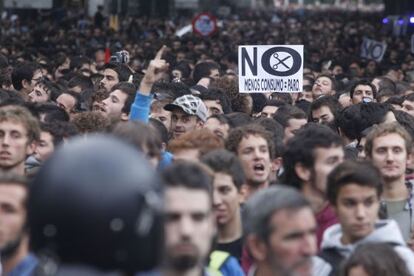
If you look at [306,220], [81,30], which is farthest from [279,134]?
[81,30]

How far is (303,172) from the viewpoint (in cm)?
705

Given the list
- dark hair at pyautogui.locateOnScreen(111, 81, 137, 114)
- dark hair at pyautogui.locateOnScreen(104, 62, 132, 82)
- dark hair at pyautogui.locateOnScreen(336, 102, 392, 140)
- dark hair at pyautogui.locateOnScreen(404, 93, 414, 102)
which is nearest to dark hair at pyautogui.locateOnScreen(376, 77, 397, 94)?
dark hair at pyautogui.locateOnScreen(404, 93, 414, 102)

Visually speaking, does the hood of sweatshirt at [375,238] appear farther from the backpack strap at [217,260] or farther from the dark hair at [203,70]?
the dark hair at [203,70]

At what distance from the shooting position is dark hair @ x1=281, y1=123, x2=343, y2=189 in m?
7.08

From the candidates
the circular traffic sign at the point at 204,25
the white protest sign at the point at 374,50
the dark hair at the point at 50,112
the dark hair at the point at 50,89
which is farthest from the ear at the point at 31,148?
the circular traffic sign at the point at 204,25

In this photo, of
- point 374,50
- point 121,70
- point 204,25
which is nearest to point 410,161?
point 121,70

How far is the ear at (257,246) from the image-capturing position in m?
5.10

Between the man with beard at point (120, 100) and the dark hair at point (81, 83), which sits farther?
the dark hair at point (81, 83)

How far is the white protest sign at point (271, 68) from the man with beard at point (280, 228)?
31.0ft

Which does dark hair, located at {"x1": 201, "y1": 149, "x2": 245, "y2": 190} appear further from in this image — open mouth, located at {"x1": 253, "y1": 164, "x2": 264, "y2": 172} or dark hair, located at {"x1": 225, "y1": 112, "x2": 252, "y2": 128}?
dark hair, located at {"x1": 225, "y1": 112, "x2": 252, "y2": 128}

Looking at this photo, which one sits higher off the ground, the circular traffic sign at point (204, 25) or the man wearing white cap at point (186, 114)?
the circular traffic sign at point (204, 25)

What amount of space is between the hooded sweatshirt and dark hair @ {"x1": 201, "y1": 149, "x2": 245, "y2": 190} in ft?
2.28

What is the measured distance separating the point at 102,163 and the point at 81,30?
37340 millimetres

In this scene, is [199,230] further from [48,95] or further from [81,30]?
[81,30]
